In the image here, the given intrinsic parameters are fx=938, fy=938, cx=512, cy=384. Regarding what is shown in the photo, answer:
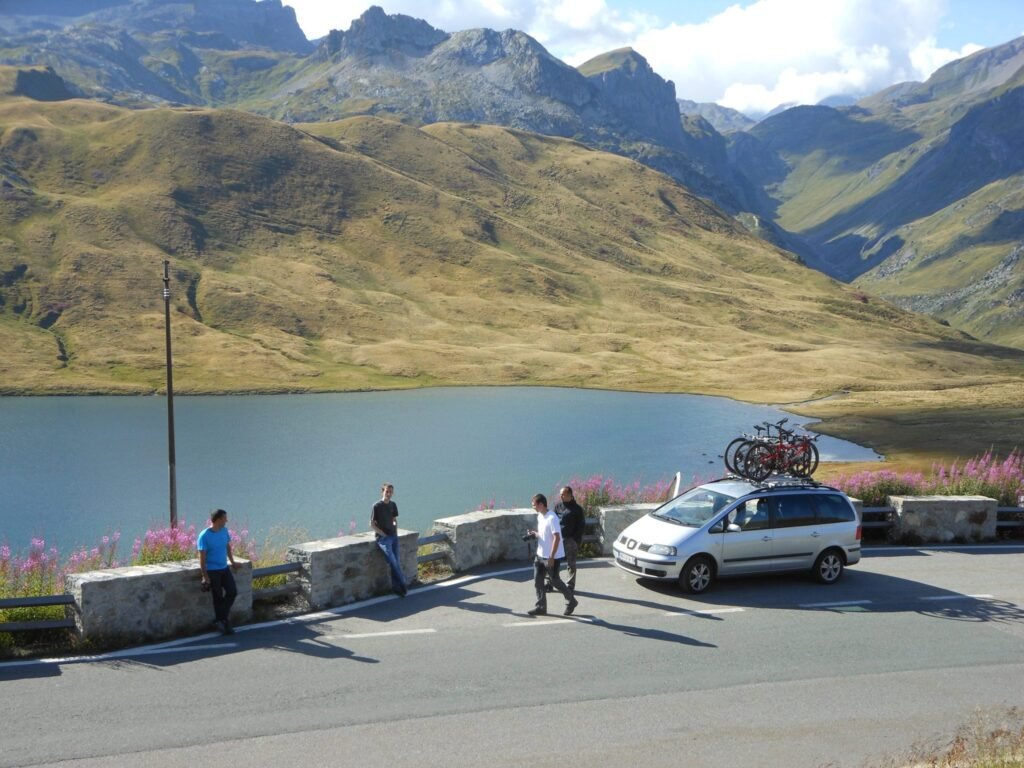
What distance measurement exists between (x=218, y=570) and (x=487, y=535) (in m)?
7.41

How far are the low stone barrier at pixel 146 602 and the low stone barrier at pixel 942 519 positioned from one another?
1728 cm

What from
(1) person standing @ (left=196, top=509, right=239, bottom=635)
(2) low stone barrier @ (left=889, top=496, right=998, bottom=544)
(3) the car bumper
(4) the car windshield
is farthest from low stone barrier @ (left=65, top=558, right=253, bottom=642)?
(2) low stone barrier @ (left=889, top=496, right=998, bottom=544)

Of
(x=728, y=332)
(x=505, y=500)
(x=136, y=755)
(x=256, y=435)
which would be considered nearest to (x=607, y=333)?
(x=728, y=332)

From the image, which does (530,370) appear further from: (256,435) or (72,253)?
(72,253)

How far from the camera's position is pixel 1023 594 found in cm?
1977

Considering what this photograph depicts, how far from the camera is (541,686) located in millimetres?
13711

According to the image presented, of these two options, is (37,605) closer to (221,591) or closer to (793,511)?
(221,591)

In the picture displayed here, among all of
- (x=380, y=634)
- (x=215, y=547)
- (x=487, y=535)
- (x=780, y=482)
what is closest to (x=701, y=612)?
(x=780, y=482)

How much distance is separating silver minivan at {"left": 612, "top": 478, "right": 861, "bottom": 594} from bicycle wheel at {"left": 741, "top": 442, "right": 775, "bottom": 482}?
4192 mm

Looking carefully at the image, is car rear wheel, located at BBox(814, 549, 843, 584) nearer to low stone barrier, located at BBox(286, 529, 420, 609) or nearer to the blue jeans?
low stone barrier, located at BBox(286, 529, 420, 609)

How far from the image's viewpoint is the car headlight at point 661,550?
62.0 ft

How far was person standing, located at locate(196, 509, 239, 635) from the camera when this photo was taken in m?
15.5

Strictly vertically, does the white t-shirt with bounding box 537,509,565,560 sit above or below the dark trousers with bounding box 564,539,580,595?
above

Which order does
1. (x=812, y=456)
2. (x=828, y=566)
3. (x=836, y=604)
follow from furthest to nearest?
(x=812, y=456) < (x=828, y=566) < (x=836, y=604)
